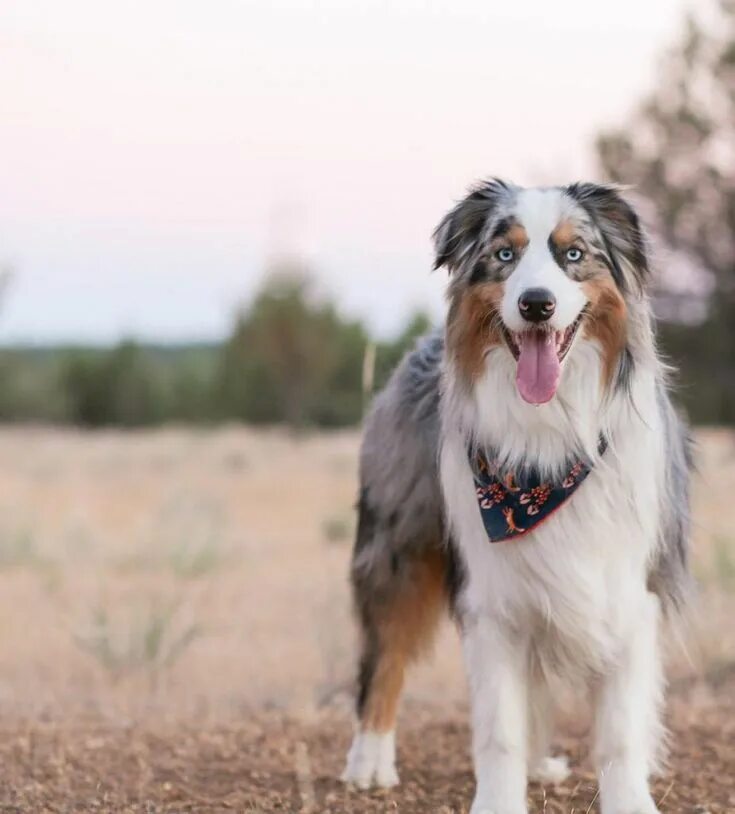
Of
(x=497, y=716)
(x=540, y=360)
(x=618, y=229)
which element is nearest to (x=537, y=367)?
(x=540, y=360)

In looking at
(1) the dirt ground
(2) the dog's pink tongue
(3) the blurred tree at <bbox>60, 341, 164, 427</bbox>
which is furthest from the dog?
(3) the blurred tree at <bbox>60, 341, 164, 427</bbox>

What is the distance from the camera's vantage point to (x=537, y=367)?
166 inches

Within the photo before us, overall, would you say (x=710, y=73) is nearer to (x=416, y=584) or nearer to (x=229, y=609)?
(x=229, y=609)

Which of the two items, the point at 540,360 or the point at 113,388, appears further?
the point at 113,388

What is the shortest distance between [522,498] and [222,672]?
506 centimetres

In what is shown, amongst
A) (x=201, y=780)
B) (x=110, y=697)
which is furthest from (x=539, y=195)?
(x=110, y=697)

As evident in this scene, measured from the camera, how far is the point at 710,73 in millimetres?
Result: 21500

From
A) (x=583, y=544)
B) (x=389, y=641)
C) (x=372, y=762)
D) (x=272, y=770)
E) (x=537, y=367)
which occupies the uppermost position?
(x=537, y=367)

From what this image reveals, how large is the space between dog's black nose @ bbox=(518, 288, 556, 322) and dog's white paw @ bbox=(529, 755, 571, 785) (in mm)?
2163

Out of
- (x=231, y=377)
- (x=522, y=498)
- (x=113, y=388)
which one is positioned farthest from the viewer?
(x=113, y=388)

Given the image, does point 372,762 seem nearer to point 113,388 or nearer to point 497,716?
point 497,716

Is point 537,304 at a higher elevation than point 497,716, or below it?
higher

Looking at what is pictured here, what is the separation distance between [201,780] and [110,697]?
260cm

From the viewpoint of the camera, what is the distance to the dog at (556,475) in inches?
169
